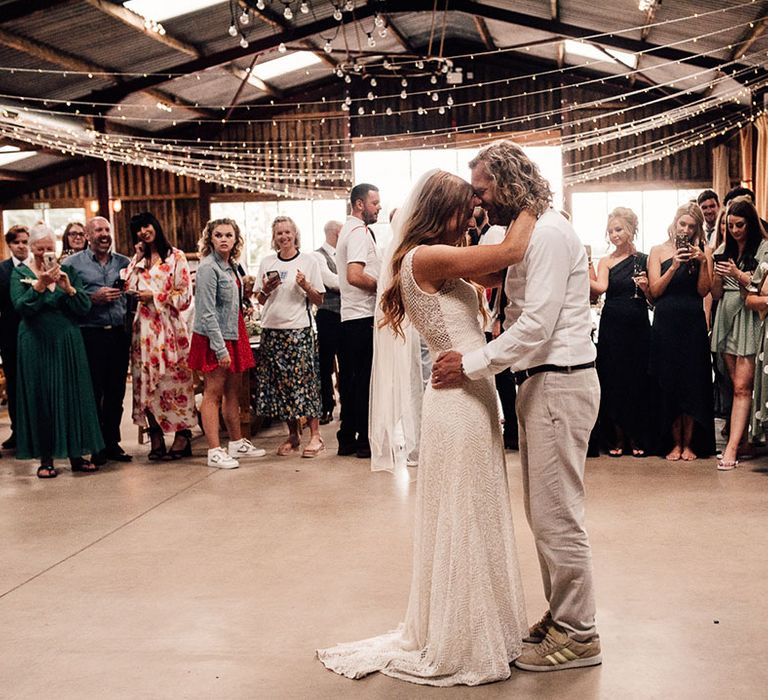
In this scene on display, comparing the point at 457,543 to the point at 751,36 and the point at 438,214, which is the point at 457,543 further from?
the point at 751,36

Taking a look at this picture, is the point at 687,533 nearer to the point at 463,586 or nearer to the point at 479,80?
the point at 463,586

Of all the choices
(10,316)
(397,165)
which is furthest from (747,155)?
(10,316)

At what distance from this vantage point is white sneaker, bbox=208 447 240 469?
5711 mm

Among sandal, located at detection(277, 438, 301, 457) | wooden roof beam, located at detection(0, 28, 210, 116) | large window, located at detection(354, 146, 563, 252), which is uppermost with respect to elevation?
wooden roof beam, located at detection(0, 28, 210, 116)

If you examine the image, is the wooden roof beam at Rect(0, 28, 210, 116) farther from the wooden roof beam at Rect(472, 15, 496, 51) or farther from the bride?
the bride

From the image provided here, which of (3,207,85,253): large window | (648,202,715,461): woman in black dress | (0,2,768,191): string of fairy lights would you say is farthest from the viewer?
(3,207,85,253): large window

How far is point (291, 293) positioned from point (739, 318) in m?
2.71

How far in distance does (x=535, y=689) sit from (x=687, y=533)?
168 centimetres

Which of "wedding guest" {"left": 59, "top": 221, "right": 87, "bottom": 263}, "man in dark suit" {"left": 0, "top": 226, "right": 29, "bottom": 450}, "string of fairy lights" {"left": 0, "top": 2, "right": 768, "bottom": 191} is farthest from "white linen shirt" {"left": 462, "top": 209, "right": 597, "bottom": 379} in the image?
"string of fairy lights" {"left": 0, "top": 2, "right": 768, "bottom": 191}

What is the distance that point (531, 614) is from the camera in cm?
311

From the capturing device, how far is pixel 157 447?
20.1ft

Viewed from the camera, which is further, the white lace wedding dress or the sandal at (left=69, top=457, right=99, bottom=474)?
the sandal at (left=69, top=457, right=99, bottom=474)

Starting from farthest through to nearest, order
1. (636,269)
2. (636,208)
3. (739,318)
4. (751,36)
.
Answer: (636,208) < (751,36) < (636,269) < (739,318)

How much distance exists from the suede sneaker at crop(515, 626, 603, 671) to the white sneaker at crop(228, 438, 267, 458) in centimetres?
359
